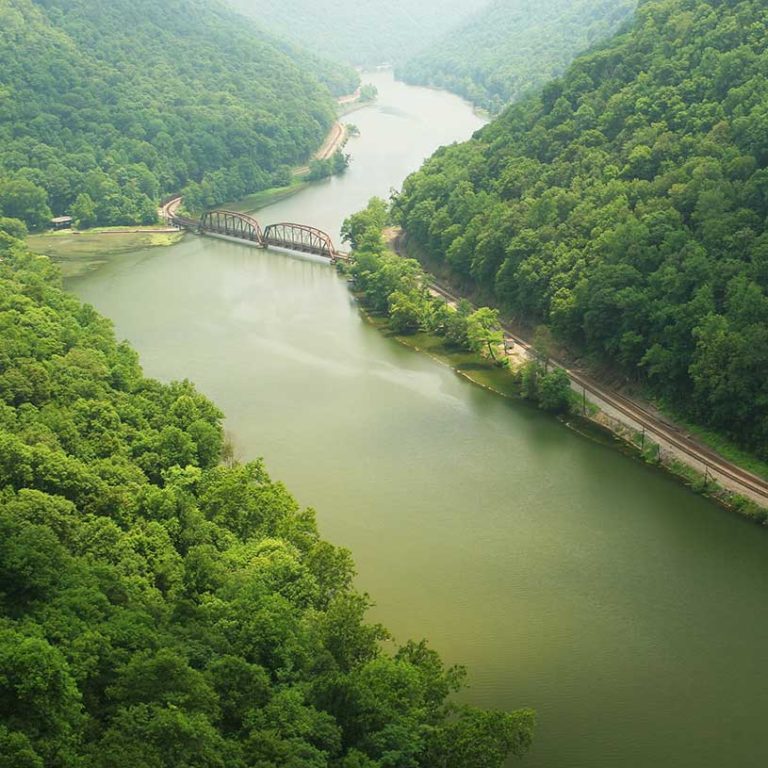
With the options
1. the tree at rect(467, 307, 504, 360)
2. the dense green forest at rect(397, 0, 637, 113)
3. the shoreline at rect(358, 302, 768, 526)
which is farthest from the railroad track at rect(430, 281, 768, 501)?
the dense green forest at rect(397, 0, 637, 113)

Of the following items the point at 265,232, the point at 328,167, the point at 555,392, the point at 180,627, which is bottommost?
the point at 265,232

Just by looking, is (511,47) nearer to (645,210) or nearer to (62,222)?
(62,222)

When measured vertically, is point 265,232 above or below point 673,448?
below

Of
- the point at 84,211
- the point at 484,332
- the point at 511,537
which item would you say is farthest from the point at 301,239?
the point at 511,537

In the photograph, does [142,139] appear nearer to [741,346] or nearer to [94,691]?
[741,346]

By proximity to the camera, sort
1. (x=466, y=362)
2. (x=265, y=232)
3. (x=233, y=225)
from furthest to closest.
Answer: (x=233, y=225) → (x=265, y=232) → (x=466, y=362)

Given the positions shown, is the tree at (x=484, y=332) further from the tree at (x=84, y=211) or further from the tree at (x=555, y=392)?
the tree at (x=84, y=211)
